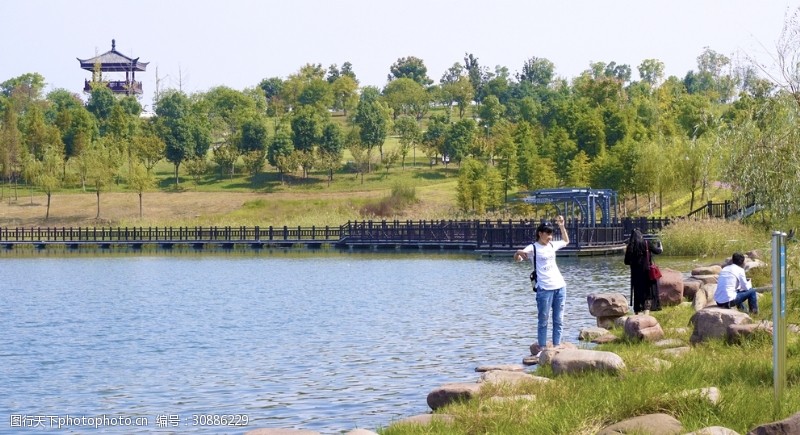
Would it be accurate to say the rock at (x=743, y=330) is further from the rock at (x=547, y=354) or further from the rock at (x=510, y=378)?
the rock at (x=510, y=378)

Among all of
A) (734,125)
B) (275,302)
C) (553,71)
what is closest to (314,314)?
(275,302)

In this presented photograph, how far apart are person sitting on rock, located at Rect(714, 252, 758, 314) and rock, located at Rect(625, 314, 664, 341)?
1769mm

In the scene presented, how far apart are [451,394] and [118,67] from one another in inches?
6229

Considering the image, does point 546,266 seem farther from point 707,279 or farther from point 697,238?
point 697,238

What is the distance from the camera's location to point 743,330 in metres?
17.2

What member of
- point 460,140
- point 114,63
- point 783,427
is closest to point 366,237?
point 460,140

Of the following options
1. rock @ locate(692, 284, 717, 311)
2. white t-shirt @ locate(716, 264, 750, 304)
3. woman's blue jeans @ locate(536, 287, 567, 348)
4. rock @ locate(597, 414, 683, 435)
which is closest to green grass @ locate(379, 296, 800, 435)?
rock @ locate(597, 414, 683, 435)

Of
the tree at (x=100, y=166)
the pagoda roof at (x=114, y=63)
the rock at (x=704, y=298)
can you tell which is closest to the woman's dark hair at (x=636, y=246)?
the rock at (x=704, y=298)

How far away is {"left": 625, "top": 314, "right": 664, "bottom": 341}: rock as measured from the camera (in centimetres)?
1941

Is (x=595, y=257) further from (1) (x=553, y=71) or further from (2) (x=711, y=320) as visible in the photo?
(1) (x=553, y=71)

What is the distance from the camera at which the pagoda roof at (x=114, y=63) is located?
542ft

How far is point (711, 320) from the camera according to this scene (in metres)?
17.8

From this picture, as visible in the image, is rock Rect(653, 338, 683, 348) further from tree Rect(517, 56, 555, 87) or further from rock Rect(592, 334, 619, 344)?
tree Rect(517, 56, 555, 87)

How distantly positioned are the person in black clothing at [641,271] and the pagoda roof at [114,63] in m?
151
